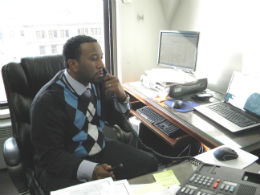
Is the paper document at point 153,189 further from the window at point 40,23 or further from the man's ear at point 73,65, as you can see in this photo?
the window at point 40,23

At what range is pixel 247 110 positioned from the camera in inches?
56.1

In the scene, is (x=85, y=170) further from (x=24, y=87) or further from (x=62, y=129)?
(x=24, y=87)

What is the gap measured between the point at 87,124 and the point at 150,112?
0.61 m

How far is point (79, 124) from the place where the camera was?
1.29 metres

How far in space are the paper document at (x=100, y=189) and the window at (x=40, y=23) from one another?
140 cm

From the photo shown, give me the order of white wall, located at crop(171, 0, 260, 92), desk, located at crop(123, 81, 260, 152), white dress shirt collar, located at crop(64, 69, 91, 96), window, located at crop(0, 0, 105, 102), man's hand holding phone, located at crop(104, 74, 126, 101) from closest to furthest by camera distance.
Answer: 1. desk, located at crop(123, 81, 260, 152)
2. white dress shirt collar, located at crop(64, 69, 91, 96)
3. man's hand holding phone, located at crop(104, 74, 126, 101)
4. white wall, located at crop(171, 0, 260, 92)
5. window, located at crop(0, 0, 105, 102)

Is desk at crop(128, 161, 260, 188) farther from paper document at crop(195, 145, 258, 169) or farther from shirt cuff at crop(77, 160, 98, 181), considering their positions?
shirt cuff at crop(77, 160, 98, 181)

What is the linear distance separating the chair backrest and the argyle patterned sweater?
0.11 meters

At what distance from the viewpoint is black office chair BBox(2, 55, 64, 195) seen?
1146mm

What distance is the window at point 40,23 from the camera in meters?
1.92

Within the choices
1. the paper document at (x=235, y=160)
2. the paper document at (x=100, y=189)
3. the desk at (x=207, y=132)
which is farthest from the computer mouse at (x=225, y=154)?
the paper document at (x=100, y=189)

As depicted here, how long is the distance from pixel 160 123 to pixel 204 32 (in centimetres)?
94

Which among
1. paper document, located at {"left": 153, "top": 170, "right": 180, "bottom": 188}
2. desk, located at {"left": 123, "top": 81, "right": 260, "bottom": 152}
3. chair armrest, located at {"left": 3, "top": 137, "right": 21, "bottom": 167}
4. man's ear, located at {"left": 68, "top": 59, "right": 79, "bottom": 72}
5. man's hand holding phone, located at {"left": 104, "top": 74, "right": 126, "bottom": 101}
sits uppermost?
man's ear, located at {"left": 68, "top": 59, "right": 79, "bottom": 72}

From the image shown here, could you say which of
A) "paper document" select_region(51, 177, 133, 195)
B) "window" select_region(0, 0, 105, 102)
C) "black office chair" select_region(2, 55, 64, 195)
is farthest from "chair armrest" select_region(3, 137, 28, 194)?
"window" select_region(0, 0, 105, 102)
